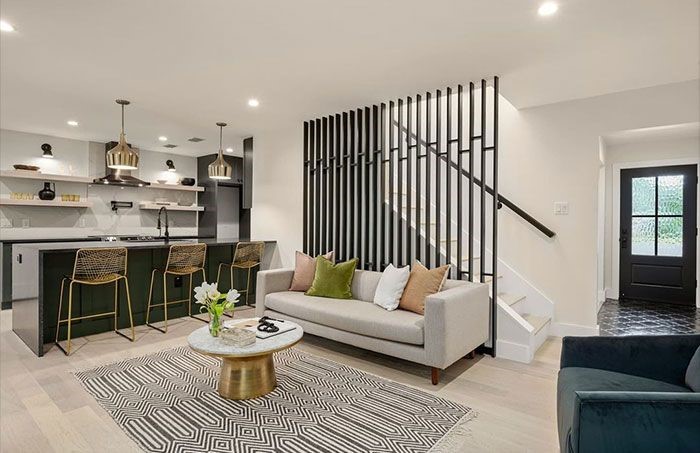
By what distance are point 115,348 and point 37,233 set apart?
359 cm

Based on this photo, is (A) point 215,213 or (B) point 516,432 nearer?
(B) point 516,432

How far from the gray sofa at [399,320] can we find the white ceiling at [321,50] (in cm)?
193

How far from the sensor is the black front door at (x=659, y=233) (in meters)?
5.39

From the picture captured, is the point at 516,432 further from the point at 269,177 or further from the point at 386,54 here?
the point at 269,177

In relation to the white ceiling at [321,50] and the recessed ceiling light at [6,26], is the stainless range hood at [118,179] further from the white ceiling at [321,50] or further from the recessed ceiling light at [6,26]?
the recessed ceiling light at [6,26]

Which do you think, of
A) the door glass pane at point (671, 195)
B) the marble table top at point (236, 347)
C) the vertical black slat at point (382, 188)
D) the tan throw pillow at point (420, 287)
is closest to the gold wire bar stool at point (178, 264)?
the marble table top at point (236, 347)

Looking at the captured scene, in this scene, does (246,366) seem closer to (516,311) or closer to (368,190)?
(368,190)

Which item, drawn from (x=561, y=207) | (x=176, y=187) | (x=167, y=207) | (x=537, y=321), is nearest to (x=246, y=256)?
(x=167, y=207)

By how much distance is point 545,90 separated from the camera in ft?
13.1

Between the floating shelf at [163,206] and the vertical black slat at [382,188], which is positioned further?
the floating shelf at [163,206]

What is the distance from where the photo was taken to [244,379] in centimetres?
270

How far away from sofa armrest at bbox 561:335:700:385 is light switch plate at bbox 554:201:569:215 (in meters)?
2.56

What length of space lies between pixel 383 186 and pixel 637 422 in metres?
3.38

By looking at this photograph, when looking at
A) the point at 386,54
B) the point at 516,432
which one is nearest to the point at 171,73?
the point at 386,54
